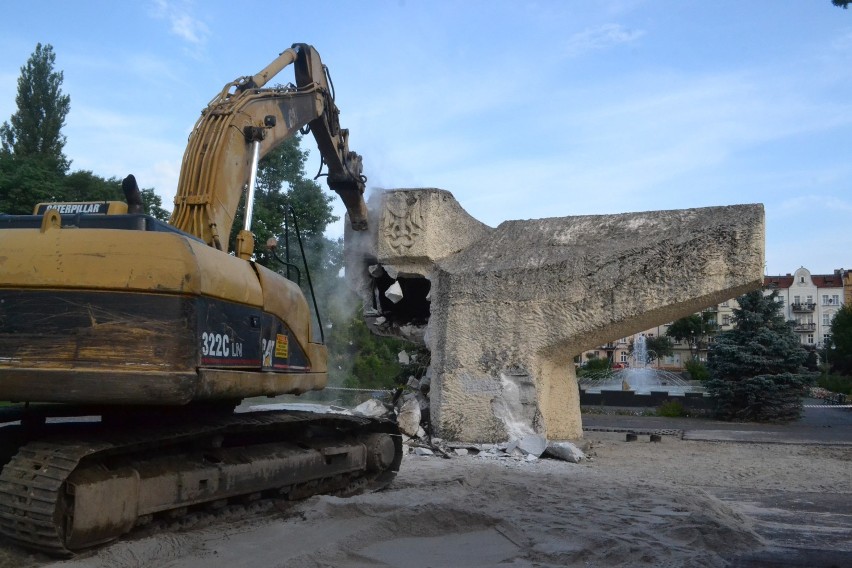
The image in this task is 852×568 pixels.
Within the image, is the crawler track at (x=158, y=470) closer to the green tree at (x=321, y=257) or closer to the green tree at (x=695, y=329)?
the green tree at (x=321, y=257)

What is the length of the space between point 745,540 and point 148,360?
384cm

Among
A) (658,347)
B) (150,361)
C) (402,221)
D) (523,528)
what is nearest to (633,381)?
(402,221)

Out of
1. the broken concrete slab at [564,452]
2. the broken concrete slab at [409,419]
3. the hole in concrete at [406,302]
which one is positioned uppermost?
the hole in concrete at [406,302]

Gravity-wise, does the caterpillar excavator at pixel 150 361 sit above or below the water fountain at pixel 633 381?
above

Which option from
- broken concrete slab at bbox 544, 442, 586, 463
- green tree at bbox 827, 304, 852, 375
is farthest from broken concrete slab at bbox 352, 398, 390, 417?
green tree at bbox 827, 304, 852, 375

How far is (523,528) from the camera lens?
5.25 meters

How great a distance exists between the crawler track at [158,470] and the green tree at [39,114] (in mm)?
30401

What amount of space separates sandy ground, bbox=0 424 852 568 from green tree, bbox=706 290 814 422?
11531 mm

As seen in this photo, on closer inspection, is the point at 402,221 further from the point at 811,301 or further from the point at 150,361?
the point at 811,301

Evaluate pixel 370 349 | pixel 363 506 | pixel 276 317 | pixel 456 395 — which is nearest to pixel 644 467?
pixel 456 395

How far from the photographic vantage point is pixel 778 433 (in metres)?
15.0

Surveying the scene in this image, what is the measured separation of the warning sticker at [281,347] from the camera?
17.4 feet

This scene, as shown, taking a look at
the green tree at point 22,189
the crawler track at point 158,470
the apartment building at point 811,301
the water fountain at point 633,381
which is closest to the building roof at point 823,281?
the apartment building at point 811,301

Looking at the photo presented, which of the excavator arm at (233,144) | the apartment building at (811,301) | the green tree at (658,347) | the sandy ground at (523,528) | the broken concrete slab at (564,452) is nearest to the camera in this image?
the sandy ground at (523,528)
